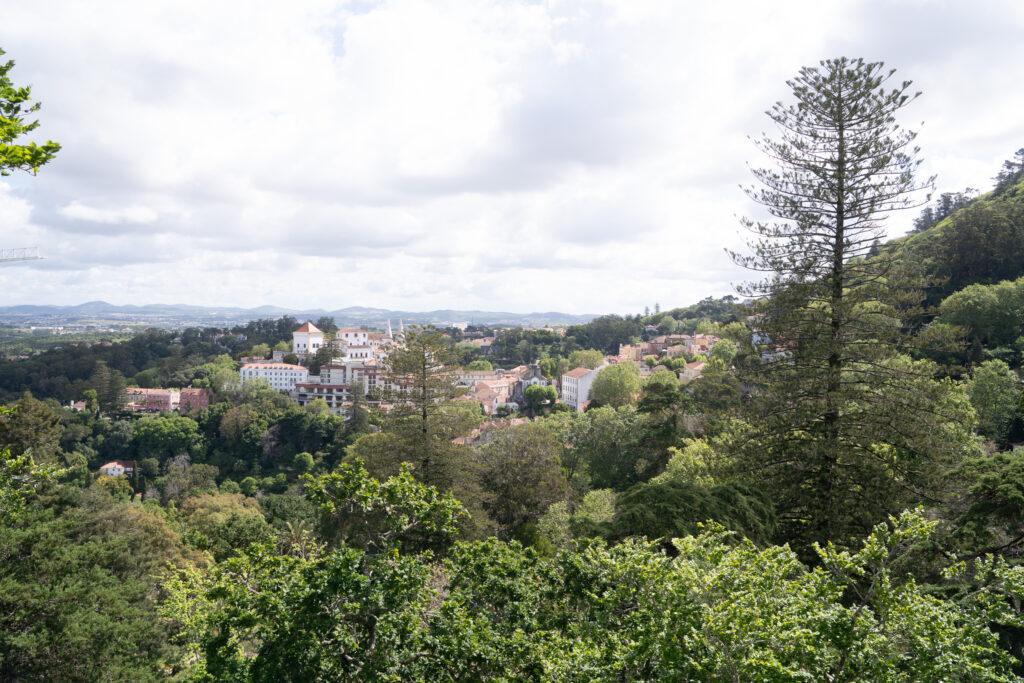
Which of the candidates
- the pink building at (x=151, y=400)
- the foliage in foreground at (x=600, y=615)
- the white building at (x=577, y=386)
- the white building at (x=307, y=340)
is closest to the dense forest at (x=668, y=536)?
the foliage in foreground at (x=600, y=615)

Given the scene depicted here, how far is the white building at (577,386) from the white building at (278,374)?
3855cm

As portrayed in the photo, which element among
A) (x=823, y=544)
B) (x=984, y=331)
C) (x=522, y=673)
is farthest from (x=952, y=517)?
(x=984, y=331)

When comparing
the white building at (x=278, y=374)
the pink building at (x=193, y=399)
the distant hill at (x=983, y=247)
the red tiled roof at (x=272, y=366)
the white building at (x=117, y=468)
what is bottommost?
the white building at (x=117, y=468)

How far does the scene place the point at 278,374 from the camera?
78.6m

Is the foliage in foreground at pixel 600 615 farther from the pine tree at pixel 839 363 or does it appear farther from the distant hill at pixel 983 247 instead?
the distant hill at pixel 983 247

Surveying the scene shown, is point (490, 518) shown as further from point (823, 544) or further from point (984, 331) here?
point (984, 331)

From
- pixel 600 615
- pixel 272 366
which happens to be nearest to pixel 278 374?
pixel 272 366

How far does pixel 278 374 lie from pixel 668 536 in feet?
261

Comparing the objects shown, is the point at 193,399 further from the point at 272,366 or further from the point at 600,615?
the point at 600,615

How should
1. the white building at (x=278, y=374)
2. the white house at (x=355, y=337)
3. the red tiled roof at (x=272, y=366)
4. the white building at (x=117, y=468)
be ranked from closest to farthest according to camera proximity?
the white building at (x=117, y=468) < the white building at (x=278, y=374) < the red tiled roof at (x=272, y=366) < the white house at (x=355, y=337)

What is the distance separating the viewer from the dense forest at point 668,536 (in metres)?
4.58

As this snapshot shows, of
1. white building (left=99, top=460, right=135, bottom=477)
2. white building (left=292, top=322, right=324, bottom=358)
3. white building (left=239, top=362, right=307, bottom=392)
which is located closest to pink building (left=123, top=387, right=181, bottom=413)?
white building (left=239, top=362, right=307, bottom=392)

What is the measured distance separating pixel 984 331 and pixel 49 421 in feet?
149

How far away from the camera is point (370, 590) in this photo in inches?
218
